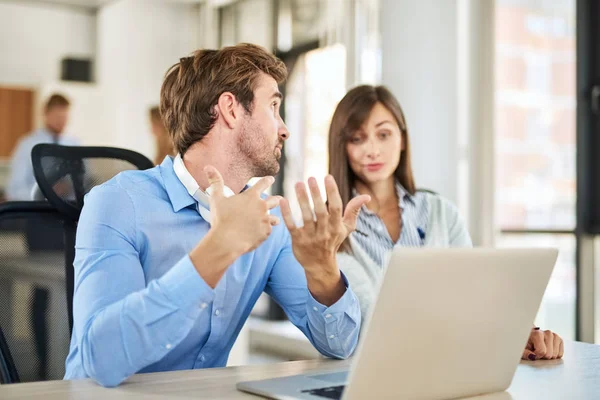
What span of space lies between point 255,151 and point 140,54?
546 cm

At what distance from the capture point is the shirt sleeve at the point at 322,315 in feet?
4.78

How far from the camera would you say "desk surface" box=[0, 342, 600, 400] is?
3.57 ft

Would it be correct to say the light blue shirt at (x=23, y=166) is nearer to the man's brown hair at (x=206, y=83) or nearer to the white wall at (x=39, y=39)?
the white wall at (x=39, y=39)

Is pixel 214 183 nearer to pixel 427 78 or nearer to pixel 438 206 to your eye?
pixel 438 206

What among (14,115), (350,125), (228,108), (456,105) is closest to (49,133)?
(14,115)

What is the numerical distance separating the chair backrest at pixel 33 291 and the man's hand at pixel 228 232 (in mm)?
559

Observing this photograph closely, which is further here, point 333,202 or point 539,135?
point 539,135

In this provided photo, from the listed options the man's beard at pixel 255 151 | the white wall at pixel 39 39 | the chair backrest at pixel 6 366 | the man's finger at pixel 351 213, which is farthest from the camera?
the white wall at pixel 39 39

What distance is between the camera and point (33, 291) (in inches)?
63.1

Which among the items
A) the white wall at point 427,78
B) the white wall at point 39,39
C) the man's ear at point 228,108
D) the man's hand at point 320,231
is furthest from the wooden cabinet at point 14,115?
the man's hand at point 320,231

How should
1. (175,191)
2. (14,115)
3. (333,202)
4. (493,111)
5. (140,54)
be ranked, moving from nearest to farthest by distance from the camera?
1. (333,202)
2. (175,191)
3. (493,111)
4. (140,54)
5. (14,115)

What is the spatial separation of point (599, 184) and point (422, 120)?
0.94 metres

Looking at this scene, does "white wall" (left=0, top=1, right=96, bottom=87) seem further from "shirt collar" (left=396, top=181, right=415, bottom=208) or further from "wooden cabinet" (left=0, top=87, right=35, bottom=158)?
"shirt collar" (left=396, top=181, right=415, bottom=208)

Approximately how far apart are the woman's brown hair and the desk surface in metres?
1.02
